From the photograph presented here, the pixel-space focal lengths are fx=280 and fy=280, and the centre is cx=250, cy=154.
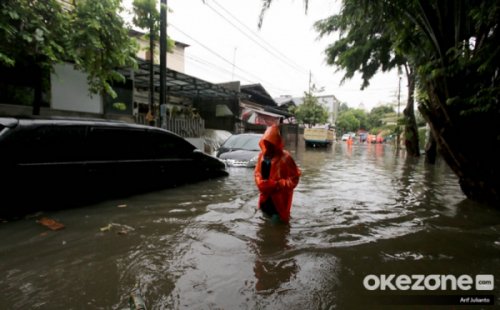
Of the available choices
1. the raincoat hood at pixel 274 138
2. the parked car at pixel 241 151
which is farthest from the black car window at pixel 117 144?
the parked car at pixel 241 151

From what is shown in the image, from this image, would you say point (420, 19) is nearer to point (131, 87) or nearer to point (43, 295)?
point (43, 295)

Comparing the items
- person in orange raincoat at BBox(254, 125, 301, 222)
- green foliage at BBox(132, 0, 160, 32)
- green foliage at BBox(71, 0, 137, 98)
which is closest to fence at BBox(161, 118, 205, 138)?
green foliage at BBox(132, 0, 160, 32)

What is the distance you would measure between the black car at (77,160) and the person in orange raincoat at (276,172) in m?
2.58

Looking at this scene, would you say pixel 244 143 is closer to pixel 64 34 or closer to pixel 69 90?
pixel 64 34

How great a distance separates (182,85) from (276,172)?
13.1m

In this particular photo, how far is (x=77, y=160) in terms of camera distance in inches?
163

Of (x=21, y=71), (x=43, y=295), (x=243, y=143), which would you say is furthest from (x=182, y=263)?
(x=21, y=71)

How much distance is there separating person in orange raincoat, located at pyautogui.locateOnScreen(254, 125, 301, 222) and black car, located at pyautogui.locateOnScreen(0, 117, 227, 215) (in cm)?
258

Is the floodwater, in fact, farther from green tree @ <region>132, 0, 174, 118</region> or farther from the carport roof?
the carport roof

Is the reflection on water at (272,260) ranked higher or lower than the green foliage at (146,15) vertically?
lower

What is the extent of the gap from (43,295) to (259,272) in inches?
69.7

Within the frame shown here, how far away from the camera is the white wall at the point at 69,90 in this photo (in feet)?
28.5

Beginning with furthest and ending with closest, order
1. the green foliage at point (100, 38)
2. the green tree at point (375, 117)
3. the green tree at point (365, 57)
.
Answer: the green tree at point (375, 117)
the green tree at point (365, 57)
the green foliage at point (100, 38)

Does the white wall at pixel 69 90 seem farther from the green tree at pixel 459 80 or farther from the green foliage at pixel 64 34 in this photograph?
the green tree at pixel 459 80
